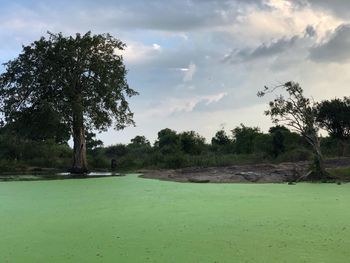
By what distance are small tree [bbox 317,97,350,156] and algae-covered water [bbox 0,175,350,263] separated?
19.0m

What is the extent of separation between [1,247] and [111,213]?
2.01 metres

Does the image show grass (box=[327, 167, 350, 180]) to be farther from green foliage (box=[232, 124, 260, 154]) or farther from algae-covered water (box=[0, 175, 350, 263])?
green foliage (box=[232, 124, 260, 154])

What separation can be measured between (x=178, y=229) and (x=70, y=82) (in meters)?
15.6

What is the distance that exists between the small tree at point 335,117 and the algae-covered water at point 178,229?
18965mm

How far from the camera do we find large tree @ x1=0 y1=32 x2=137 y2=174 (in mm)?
19359

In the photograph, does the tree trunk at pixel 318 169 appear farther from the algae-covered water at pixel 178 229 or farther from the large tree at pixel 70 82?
the large tree at pixel 70 82

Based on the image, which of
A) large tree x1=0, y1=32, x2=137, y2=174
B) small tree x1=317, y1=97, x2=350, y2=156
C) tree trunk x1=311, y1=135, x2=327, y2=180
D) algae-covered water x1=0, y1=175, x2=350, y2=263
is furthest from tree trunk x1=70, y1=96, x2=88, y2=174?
small tree x1=317, y1=97, x2=350, y2=156

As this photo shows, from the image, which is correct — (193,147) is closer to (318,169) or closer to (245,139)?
(245,139)

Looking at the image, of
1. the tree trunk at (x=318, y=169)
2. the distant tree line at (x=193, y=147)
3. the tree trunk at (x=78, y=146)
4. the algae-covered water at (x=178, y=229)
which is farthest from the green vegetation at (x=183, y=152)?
the algae-covered water at (x=178, y=229)

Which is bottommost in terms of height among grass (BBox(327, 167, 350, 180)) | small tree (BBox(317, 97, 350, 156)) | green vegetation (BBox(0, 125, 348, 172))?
grass (BBox(327, 167, 350, 180))

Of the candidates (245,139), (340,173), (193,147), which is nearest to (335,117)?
(245,139)

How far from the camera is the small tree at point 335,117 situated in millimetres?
26156

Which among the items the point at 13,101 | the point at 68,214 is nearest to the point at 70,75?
the point at 13,101

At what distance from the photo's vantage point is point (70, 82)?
19844 mm
